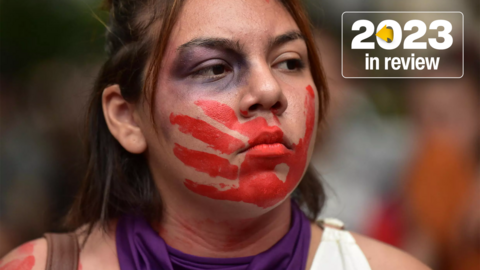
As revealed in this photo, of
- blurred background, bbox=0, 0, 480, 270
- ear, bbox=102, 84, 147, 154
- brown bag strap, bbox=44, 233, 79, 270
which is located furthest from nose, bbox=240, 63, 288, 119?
blurred background, bbox=0, 0, 480, 270

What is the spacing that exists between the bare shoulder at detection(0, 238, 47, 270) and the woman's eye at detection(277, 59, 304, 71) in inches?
47.9

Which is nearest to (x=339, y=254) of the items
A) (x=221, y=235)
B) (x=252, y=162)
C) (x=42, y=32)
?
(x=221, y=235)

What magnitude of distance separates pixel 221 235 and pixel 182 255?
6.6 inches

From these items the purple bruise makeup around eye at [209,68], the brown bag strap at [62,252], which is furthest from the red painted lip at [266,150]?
the brown bag strap at [62,252]

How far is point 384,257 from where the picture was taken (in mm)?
1918

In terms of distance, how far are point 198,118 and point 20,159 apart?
72.1 inches

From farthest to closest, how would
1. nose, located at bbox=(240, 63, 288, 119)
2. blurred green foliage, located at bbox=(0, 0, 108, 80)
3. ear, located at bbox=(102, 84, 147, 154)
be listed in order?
blurred green foliage, located at bbox=(0, 0, 108, 80)
ear, located at bbox=(102, 84, 147, 154)
nose, located at bbox=(240, 63, 288, 119)

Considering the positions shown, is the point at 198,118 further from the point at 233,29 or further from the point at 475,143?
the point at 475,143

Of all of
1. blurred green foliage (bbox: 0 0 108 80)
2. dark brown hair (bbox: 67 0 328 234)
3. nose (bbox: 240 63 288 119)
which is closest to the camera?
nose (bbox: 240 63 288 119)

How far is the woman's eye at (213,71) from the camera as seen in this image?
165 centimetres

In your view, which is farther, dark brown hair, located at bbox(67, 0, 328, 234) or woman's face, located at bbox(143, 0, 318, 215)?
dark brown hair, located at bbox(67, 0, 328, 234)

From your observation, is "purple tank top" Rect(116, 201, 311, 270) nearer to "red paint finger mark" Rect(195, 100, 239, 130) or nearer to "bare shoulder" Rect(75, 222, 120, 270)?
"bare shoulder" Rect(75, 222, 120, 270)

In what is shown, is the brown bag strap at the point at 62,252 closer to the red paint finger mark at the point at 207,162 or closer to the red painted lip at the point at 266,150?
the red paint finger mark at the point at 207,162

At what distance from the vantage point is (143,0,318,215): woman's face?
5.18 feet
